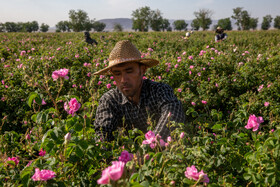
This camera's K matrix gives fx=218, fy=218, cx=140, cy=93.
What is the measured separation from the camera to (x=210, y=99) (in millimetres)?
4094

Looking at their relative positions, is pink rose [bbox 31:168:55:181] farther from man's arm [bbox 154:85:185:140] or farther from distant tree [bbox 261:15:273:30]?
distant tree [bbox 261:15:273:30]

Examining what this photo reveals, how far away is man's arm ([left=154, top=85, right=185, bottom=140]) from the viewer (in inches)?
82.4

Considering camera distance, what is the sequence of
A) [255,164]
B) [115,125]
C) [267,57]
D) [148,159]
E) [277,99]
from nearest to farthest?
[148,159] < [255,164] < [115,125] < [277,99] < [267,57]

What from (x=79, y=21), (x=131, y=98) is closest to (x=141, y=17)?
(x=79, y=21)

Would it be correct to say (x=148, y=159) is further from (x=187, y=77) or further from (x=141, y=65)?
(x=187, y=77)

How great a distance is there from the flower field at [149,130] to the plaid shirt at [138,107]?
20 cm

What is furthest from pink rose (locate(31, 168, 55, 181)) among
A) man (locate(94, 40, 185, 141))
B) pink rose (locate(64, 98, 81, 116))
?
man (locate(94, 40, 185, 141))

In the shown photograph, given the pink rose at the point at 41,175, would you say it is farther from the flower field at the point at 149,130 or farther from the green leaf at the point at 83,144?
the green leaf at the point at 83,144

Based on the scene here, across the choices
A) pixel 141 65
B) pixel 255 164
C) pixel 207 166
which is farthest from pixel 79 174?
pixel 141 65

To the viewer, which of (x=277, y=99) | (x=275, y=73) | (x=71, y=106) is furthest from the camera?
(x=275, y=73)

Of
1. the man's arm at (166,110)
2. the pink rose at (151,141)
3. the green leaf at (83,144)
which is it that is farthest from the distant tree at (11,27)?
the pink rose at (151,141)

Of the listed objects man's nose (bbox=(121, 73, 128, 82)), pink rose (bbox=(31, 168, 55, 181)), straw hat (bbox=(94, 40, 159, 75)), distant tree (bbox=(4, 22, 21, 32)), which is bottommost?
pink rose (bbox=(31, 168, 55, 181))

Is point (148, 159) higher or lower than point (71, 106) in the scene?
lower

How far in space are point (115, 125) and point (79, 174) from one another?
119 centimetres
